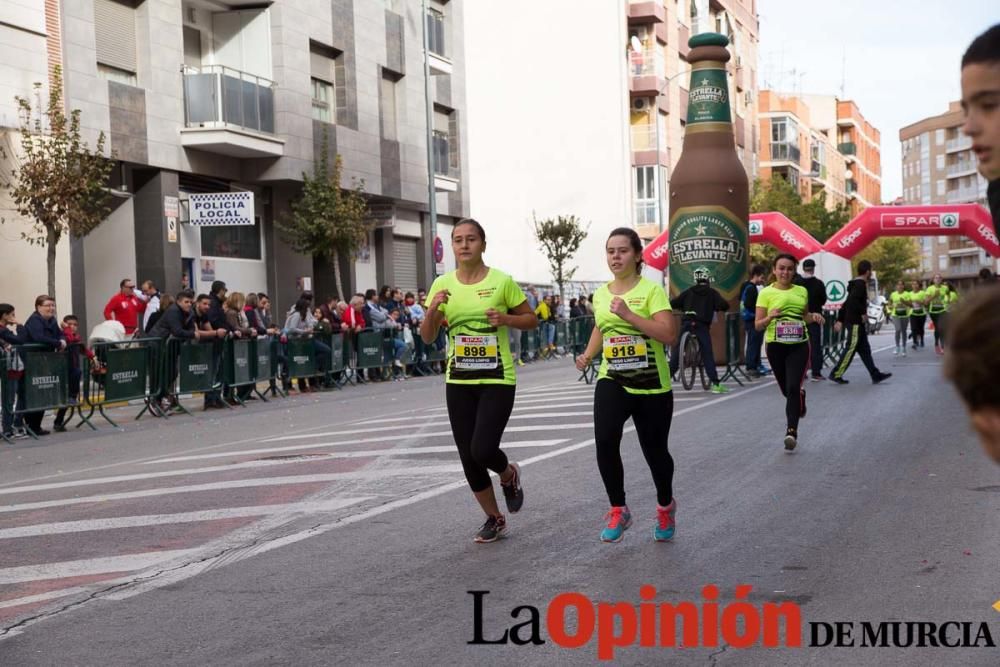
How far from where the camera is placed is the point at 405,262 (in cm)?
4119

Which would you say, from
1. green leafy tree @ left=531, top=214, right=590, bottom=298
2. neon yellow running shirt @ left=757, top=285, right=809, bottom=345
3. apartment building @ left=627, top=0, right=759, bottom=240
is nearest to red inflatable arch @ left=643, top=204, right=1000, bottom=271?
green leafy tree @ left=531, top=214, right=590, bottom=298

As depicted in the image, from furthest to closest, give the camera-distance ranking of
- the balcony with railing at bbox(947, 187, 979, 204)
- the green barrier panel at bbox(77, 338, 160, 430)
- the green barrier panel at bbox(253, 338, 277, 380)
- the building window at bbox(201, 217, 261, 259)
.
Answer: the balcony with railing at bbox(947, 187, 979, 204)
the building window at bbox(201, 217, 261, 259)
the green barrier panel at bbox(253, 338, 277, 380)
the green barrier panel at bbox(77, 338, 160, 430)

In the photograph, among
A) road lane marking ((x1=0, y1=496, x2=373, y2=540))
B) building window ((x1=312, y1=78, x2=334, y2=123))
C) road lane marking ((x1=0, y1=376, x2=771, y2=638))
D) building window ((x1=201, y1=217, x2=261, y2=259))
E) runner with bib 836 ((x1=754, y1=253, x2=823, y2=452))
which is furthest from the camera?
building window ((x1=312, y1=78, x2=334, y2=123))

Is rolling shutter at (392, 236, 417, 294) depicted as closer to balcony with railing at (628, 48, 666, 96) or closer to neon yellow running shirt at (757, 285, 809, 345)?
balcony with railing at (628, 48, 666, 96)

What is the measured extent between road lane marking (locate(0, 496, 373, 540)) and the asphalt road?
36 mm

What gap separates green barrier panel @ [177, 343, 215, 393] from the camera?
19.0 metres

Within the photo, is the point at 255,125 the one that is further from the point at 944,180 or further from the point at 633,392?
the point at 944,180

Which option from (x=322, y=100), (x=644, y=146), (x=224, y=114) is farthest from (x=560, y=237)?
(x=224, y=114)

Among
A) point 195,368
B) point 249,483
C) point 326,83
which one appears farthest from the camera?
point 326,83

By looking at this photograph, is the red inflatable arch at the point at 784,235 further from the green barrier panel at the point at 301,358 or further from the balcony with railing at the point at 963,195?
the balcony with railing at the point at 963,195

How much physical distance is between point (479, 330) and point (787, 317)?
5159 mm

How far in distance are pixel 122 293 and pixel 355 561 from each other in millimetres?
16315

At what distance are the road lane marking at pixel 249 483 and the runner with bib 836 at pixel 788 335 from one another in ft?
9.97

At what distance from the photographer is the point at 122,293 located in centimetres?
2219
